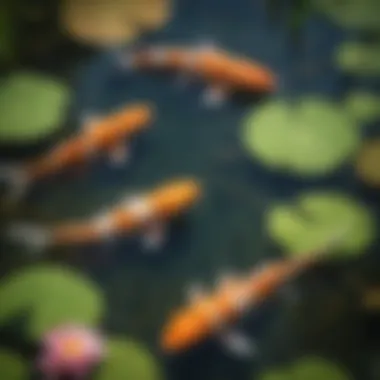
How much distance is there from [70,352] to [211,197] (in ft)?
0.78

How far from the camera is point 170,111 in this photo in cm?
109

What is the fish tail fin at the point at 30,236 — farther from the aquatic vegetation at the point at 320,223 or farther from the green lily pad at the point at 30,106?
the aquatic vegetation at the point at 320,223

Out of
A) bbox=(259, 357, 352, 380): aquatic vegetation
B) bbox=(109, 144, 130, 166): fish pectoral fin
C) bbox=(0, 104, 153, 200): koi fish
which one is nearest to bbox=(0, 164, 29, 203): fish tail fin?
bbox=(0, 104, 153, 200): koi fish

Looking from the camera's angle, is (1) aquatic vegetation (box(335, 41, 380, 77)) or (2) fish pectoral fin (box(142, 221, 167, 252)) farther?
(1) aquatic vegetation (box(335, 41, 380, 77))

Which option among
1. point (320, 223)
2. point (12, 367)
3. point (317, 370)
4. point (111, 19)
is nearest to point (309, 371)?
point (317, 370)

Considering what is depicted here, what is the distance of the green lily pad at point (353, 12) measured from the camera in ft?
3.79

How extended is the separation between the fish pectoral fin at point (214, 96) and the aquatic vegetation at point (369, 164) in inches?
7.0

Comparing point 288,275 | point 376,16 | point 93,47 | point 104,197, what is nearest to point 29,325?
point 104,197

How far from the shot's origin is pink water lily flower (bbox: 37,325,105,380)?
897 millimetres

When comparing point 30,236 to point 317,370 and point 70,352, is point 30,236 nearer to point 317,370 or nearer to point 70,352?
point 70,352

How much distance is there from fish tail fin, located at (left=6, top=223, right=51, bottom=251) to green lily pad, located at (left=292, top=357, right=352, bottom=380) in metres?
0.29

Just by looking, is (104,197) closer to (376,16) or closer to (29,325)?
(29,325)

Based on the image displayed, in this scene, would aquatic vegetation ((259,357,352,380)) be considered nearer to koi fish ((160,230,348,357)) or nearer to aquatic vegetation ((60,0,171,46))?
koi fish ((160,230,348,357))

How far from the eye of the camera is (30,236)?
3.20 feet
